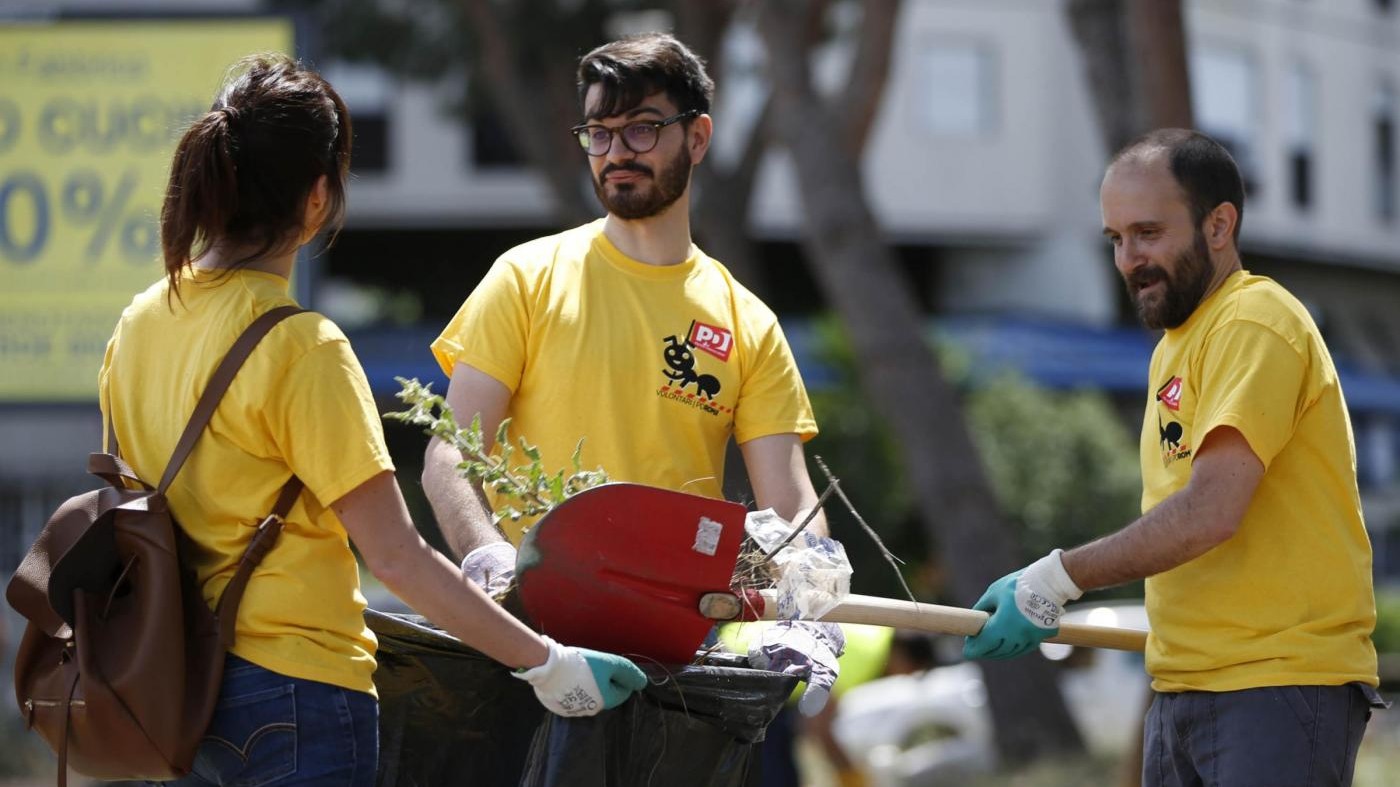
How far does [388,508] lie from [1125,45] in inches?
259

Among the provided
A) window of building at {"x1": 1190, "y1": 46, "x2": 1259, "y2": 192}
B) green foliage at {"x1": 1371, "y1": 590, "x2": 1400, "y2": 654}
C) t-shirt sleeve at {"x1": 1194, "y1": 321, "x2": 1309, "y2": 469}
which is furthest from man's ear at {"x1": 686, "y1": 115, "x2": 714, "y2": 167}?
window of building at {"x1": 1190, "y1": 46, "x2": 1259, "y2": 192}

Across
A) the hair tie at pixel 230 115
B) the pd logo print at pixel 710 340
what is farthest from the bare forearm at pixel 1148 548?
the hair tie at pixel 230 115

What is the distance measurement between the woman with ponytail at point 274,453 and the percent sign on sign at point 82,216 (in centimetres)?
844

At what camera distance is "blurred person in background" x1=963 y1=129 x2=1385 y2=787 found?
3.45 m

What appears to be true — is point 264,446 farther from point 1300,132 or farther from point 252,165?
point 1300,132

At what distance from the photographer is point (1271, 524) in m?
3.54

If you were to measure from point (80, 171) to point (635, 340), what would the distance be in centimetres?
838

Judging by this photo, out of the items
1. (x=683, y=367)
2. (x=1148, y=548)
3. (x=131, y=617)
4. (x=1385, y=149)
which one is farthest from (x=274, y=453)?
(x=1385, y=149)

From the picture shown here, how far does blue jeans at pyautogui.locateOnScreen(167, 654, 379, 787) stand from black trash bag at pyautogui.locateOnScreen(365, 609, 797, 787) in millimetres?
469

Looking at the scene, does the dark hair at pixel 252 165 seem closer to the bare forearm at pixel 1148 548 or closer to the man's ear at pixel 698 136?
the man's ear at pixel 698 136

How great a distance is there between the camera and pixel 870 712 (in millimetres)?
12461

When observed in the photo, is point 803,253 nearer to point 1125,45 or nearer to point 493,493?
point 1125,45

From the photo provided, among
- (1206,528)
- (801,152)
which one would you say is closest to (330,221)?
(1206,528)

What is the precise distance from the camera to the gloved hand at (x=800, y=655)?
3.51 m
